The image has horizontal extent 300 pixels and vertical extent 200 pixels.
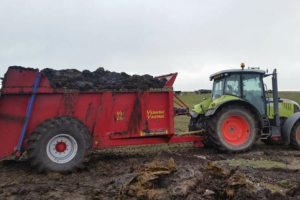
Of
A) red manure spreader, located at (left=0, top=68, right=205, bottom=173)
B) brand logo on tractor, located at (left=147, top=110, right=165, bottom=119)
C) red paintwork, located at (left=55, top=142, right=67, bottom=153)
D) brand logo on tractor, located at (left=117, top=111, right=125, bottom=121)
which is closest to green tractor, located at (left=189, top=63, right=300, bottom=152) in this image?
brand logo on tractor, located at (left=147, top=110, right=165, bottom=119)

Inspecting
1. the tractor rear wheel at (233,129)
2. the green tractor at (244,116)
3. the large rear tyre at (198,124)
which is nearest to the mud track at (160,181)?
the tractor rear wheel at (233,129)

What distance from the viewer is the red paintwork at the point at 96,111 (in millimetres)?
5926

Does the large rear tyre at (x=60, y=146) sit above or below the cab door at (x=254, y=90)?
below

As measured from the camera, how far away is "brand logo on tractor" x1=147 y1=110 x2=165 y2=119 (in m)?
6.90

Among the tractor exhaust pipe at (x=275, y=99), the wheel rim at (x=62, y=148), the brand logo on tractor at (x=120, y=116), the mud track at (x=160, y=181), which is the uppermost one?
the tractor exhaust pipe at (x=275, y=99)

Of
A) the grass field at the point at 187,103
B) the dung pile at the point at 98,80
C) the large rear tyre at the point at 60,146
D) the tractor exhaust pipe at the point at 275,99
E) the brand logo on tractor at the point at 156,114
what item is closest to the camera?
the large rear tyre at the point at 60,146

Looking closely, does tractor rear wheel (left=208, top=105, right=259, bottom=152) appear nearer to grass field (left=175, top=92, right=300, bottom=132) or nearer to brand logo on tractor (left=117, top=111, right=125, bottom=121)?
grass field (left=175, top=92, right=300, bottom=132)

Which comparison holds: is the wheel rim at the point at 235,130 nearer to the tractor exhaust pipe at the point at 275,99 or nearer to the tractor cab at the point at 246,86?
the tractor cab at the point at 246,86

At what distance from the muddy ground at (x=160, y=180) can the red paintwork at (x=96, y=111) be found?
0.54m

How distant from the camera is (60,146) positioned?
5969mm

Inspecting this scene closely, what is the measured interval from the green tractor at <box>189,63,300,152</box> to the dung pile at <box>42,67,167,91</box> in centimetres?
179

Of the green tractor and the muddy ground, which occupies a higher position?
the green tractor

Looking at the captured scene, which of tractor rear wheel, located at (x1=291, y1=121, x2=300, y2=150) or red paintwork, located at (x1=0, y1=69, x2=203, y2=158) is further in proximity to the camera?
tractor rear wheel, located at (x1=291, y1=121, x2=300, y2=150)

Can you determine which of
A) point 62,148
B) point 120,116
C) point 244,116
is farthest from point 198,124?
point 62,148
